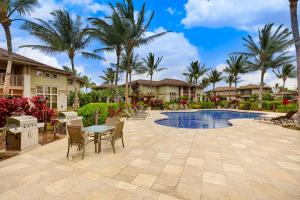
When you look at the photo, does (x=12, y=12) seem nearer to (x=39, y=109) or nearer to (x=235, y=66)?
(x=39, y=109)

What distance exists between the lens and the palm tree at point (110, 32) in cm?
1498

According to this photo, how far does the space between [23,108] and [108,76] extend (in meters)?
33.2

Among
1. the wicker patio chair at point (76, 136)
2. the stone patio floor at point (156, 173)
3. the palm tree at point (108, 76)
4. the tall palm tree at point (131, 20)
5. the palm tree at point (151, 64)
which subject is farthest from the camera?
the palm tree at point (108, 76)

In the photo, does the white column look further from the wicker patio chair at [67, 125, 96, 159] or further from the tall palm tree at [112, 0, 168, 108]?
the wicker patio chair at [67, 125, 96, 159]

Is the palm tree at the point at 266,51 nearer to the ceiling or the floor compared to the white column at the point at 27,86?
nearer to the ceiling

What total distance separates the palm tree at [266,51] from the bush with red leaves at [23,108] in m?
25.8

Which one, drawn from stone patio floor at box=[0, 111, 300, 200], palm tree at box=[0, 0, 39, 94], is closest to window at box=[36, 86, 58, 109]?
palm tree at box=[0, 0, 39, 94]

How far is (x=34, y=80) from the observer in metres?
17.0

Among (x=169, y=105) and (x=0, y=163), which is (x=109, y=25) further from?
(x=169, y=105)

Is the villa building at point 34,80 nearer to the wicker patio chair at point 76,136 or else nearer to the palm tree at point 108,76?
the wicker patio chair at point 76,136

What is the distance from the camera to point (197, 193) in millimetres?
2994

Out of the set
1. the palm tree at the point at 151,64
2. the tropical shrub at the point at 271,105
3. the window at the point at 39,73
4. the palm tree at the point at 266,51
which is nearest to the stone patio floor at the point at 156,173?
the window at the point at 39,73

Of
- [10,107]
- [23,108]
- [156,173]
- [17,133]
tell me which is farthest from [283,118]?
[10,107]

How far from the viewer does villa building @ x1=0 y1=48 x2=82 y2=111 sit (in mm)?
14954
